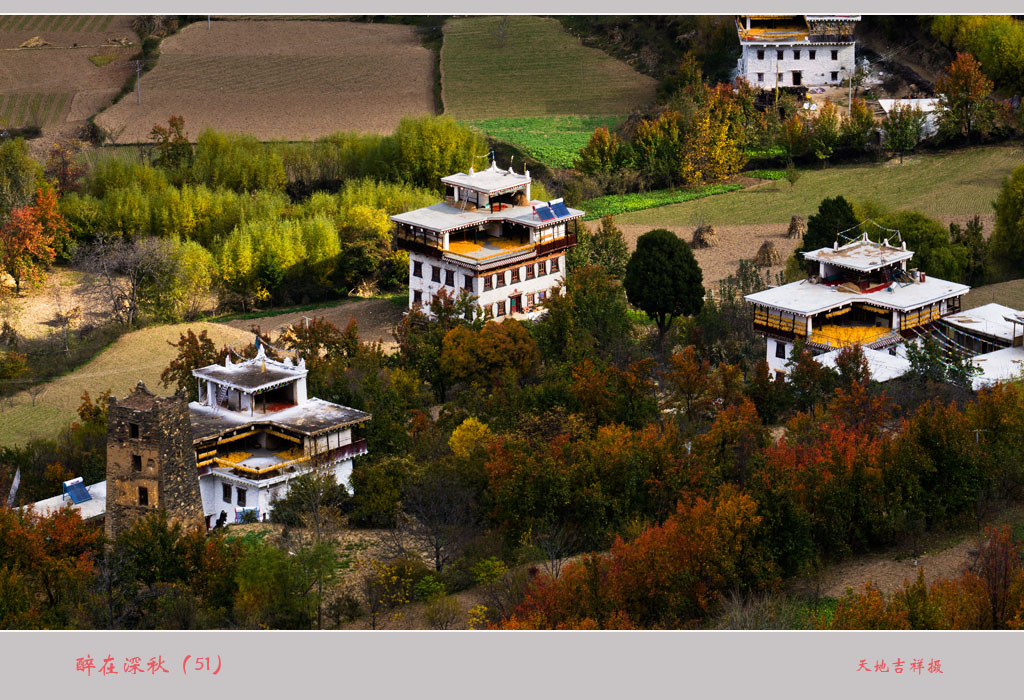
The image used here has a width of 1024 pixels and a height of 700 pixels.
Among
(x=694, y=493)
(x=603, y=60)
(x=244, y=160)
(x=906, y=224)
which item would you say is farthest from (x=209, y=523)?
(x=603, y=60)

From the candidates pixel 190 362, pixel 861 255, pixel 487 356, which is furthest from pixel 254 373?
pixel 861 255

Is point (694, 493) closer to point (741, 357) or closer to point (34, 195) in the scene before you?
point (741, 357)

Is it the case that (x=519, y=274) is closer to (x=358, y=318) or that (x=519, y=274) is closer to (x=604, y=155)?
(x=358, y=318)

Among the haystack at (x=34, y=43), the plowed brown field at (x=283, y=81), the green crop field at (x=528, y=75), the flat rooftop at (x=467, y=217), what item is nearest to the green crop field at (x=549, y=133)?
the green crop field at (x=528, y=75)

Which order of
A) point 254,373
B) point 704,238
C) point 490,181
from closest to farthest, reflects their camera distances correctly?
point 254,373 < point 490,181 < point 704,238

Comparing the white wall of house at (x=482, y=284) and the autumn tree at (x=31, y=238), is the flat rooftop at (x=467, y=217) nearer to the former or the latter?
the white wall of house at (x=482, y=284)

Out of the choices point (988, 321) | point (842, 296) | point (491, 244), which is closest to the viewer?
point (988, 321)
